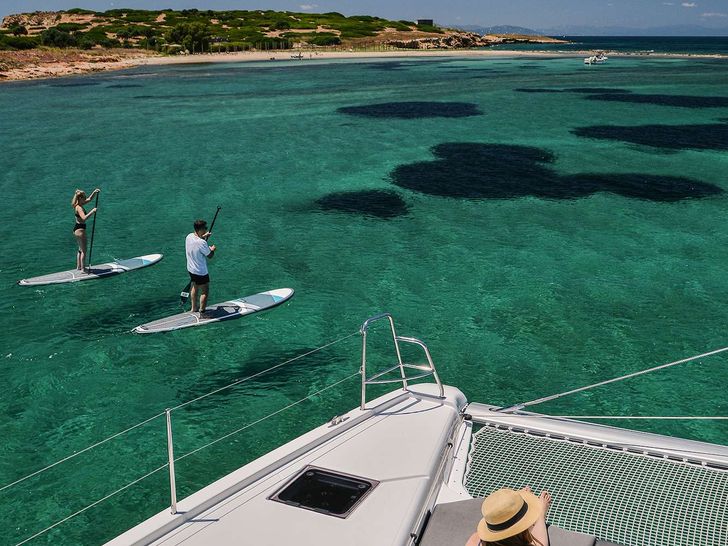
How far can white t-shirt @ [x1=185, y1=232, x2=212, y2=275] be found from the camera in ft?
52.1

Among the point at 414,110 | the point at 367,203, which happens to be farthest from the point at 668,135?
the point at 367,203

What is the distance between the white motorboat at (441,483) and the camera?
7.02 metres

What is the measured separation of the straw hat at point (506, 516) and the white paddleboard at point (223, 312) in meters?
12.9

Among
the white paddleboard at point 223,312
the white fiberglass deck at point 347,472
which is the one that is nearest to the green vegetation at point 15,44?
the white paddleboard at point 223,312

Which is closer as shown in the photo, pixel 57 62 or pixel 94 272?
pixel 94 272

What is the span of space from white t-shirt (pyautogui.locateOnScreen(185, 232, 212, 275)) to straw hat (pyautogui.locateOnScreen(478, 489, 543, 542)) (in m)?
12.0

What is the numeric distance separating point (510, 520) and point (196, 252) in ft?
40.5

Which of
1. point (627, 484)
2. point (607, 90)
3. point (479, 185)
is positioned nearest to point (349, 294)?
point (627, 484)

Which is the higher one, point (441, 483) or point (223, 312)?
point (441, 483)

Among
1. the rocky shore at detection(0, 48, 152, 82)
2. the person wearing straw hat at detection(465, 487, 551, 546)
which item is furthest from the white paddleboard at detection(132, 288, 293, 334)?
the rocky shore at detection(0, 48, 152, 82)

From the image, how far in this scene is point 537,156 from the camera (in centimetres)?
3922

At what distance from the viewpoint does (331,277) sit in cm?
2097

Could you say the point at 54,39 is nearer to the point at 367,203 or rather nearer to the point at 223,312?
the point at 367,203

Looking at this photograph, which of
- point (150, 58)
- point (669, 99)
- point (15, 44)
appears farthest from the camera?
point (150, 58)
